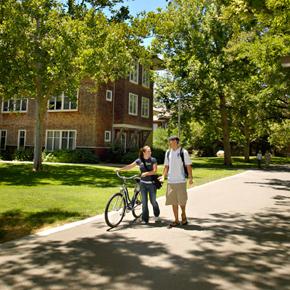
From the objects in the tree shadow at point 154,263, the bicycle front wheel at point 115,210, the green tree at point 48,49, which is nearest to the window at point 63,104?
the green tree at point 48,49

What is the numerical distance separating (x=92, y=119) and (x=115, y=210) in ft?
77.7

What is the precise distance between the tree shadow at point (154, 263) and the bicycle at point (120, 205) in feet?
1.62

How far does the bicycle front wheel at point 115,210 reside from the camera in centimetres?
830

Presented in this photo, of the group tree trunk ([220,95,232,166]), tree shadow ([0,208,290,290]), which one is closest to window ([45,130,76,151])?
tree trunk ([220,95,232,166])

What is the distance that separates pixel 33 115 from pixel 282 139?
3236 centimetres

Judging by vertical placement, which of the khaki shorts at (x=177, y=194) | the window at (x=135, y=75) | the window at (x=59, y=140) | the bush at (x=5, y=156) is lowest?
the khaki shorts at (x=177, y=194)

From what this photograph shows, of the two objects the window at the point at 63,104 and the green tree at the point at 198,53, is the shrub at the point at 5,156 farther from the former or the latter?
the green tree at the point at 198,53

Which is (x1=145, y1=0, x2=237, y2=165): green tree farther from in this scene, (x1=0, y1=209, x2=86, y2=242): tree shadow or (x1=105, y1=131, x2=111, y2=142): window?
(x1=0, y1=209, x2=86, y2=242): tree shadow

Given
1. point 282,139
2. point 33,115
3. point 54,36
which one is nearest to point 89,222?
point 54,36

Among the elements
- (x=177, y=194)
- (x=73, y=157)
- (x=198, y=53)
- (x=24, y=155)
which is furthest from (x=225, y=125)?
(x=177, y=194)

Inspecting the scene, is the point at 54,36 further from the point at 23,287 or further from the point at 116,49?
the point at 23,287

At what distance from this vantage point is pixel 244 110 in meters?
36.2

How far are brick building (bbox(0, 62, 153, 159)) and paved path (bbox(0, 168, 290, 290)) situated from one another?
23024 mm

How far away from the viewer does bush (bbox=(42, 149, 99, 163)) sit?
30.5 metres
